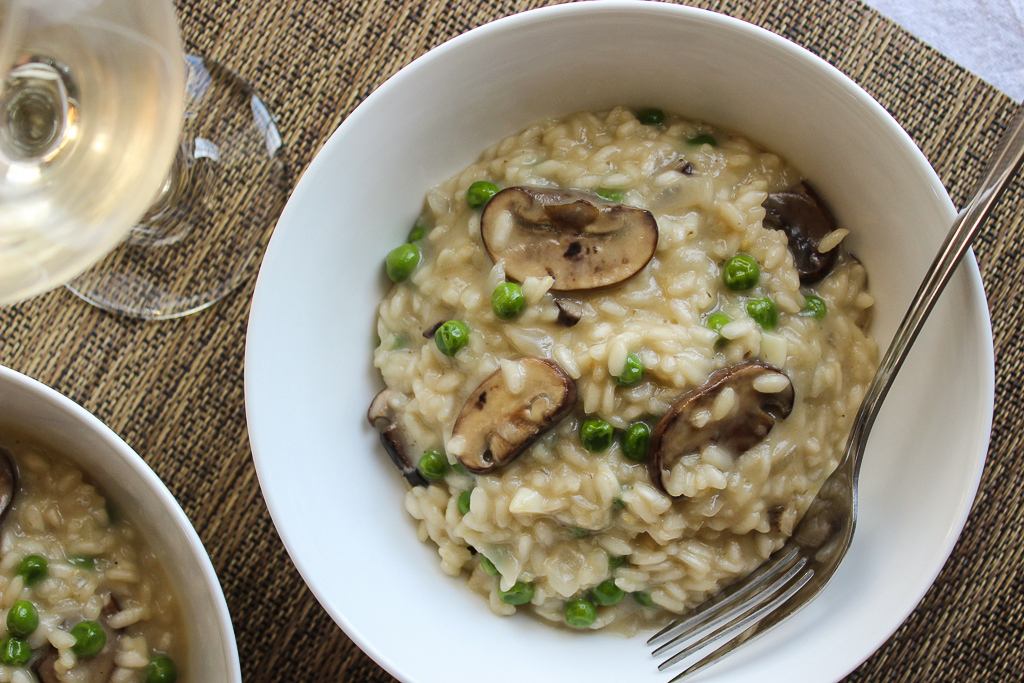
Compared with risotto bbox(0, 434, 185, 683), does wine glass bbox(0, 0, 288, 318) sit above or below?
above

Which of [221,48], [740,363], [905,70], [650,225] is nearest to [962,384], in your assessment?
[740,363]

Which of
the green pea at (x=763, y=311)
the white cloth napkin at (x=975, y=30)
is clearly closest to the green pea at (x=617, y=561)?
the green pea at (x=763, y=311)

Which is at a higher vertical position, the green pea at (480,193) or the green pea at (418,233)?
the green pea at (480,193)

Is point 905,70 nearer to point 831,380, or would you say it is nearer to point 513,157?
point 831,380

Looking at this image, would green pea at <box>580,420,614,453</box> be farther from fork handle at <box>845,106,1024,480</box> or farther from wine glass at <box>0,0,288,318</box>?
wine glass at <box>0,0,288,318</box>

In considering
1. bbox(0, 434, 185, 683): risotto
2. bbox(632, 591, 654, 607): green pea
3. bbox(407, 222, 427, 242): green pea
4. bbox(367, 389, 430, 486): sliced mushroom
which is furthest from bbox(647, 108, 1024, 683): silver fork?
bbox(0, 434, 185, 683): risotto

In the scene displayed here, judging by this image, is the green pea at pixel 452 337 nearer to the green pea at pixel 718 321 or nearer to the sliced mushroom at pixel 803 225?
the green pea at pixel 718 321

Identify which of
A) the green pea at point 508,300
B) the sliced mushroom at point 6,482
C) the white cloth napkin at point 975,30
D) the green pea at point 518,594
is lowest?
the sliced mushroom at point 6,482
